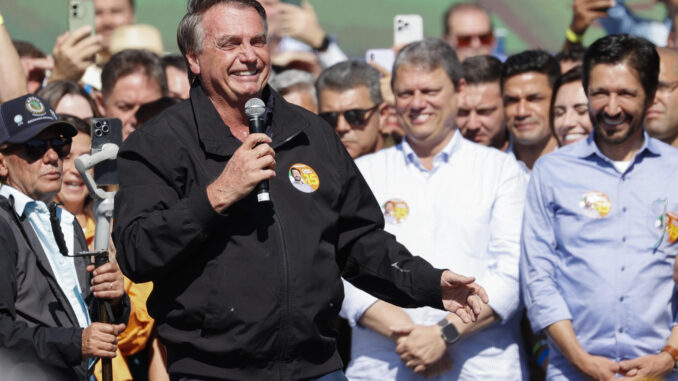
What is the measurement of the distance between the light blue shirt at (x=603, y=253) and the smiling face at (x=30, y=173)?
8.03 ft

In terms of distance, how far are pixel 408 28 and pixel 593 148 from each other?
243 centimetres

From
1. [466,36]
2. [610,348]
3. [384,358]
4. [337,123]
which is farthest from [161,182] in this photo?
[466,36]

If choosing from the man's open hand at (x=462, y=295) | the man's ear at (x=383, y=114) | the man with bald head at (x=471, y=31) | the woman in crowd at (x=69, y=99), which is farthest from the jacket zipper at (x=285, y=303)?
the man with bald head at (x=471, y=31)

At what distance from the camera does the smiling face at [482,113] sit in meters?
6.94

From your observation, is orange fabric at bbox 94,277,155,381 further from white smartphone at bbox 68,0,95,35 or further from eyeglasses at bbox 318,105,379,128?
white smartphone at bbox 68,0,95,35

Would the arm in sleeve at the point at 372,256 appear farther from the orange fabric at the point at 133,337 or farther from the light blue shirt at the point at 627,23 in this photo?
the light blue shirt at the point at 627,23

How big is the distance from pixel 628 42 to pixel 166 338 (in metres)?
3.14

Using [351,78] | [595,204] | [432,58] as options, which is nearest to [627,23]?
[351,78]

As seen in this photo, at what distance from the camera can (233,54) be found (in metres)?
4.01

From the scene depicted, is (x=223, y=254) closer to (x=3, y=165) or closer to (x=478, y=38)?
(x=3, y=165)

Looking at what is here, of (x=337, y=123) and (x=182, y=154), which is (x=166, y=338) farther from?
(x=337, y=123)

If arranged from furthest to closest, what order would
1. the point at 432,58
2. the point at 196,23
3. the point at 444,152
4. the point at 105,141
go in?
the point at 432,58
the point at 444,152
the point at 105,141
the point at 196,23

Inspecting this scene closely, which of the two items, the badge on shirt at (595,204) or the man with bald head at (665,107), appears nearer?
the badge on shirt at (595,204)

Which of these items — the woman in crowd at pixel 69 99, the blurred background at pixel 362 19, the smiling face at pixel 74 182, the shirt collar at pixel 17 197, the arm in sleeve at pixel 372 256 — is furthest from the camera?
the blurred background at pixel 362 19
